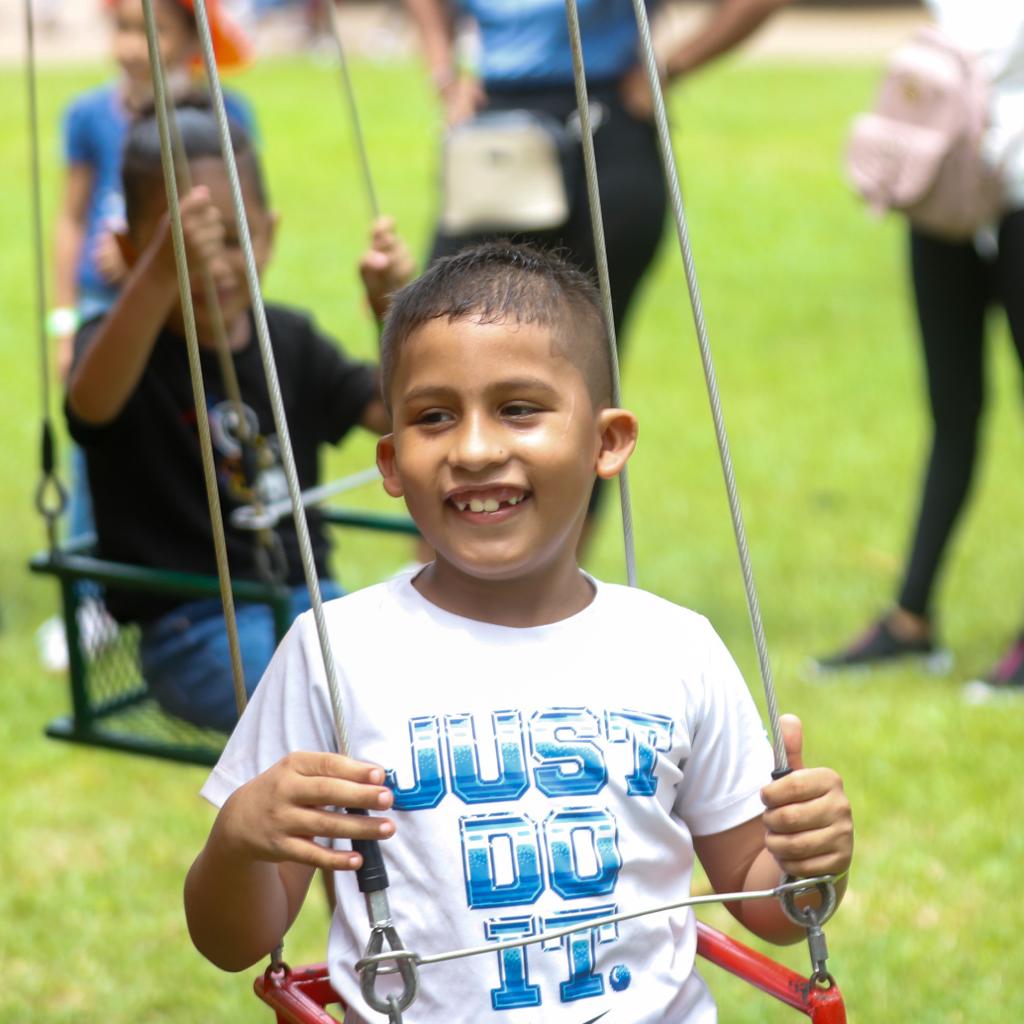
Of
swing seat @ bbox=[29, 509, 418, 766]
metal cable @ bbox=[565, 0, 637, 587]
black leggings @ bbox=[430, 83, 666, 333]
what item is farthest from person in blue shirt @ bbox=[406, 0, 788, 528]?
metal cable @ bbox=[565, 0, 637, 587]

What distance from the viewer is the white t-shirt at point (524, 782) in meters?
1.87

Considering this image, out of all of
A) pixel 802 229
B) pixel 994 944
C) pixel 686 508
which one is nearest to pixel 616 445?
pixel 994 944

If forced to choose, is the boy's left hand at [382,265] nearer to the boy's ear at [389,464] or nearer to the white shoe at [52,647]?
the boy's ear at [389,464]

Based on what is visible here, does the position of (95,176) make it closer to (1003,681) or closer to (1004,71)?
(1004,71)

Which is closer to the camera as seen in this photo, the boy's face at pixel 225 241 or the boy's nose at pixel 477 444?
the boy's nose at pixel 477 444

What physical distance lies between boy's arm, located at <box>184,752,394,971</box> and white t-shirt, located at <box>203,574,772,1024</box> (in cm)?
8

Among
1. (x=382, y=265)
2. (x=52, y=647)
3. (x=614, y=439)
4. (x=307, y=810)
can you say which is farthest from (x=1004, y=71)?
(x=307, y=810)

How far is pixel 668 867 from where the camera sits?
1976mm

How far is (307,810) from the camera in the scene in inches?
68.3

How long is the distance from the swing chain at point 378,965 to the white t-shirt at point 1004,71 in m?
2.85

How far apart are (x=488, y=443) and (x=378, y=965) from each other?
0.52m

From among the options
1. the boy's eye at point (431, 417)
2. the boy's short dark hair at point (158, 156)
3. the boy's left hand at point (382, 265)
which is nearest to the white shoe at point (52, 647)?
the boy's short dark hair at point (158, 156)

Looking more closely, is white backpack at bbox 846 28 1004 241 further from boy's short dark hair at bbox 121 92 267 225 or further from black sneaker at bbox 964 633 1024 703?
boy's short dark hair at bbox 121 92 267 225

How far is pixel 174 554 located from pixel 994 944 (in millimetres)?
1645
